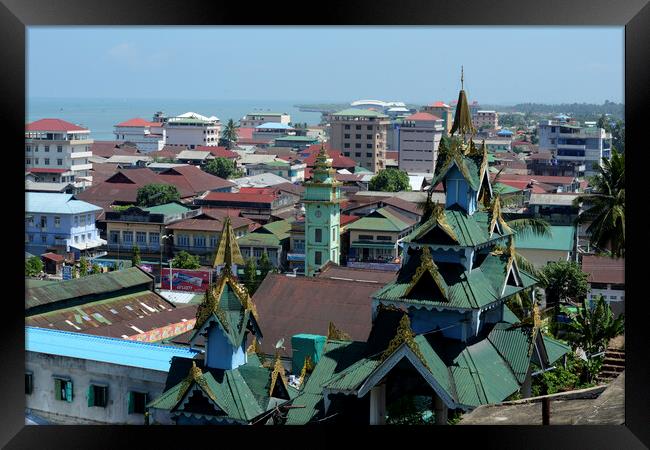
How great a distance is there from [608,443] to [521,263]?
198 inches

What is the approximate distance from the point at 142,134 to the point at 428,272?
4572 cm

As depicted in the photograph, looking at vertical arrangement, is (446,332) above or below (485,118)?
below

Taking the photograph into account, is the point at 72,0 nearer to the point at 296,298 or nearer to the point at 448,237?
the point at 448,237

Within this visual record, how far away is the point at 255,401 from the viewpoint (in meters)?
5.32

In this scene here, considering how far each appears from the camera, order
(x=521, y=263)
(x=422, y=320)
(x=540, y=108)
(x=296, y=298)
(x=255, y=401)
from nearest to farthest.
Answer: (x=255, y=401)
(x=422, y=320)
(x=521, y=263)
(x=296, y=298)
(x=540, y=108)

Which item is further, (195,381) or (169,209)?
(169,209)

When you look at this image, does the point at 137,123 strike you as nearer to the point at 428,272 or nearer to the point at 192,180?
the point at 192,180

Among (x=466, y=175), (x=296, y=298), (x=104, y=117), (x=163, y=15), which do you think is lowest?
(x=296, y=298)

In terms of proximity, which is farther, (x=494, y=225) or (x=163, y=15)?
(x=494, y=225)

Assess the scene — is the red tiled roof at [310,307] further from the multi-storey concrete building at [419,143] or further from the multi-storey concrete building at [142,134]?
the multi-storey concrete building at [142,134]

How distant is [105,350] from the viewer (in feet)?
22.8

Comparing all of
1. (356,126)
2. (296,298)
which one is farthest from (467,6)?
(356,126)

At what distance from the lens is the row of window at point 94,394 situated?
6633 millimetres

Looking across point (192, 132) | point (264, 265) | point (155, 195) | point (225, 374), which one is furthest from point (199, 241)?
point (192, 132)
